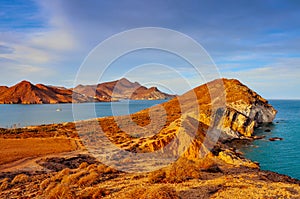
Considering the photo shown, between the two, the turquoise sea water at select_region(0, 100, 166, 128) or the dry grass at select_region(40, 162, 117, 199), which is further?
the turquoise sea water at select_region(0, 100, 166, 128)

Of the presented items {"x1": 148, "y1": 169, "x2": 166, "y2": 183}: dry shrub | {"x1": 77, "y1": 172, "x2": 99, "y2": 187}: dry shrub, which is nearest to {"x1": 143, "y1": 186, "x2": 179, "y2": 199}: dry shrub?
{"x1": 148, "y1": 169, "x2": 166, "y2": 183}: dry shrub

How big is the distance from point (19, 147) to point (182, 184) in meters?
23.1

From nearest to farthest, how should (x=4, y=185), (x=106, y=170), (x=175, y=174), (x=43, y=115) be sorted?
1. (x=175, y=174)
2. (x=4, y=185)
3. (x=106, y=170)
4. (x=43, y=115)

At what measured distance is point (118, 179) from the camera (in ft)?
46.9

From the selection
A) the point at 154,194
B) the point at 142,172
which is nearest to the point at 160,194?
the point at 154,194

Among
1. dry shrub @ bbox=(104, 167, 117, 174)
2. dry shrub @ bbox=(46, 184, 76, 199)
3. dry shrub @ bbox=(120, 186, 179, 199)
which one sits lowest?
dry shrub @ bbox=(104, 167, 117, 174)

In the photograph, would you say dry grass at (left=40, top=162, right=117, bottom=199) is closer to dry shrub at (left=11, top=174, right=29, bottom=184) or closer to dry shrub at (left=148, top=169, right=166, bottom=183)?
dry shrub at (left=11, top=174, right=29, bottom=184)

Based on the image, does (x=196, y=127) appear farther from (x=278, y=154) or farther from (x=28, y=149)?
(x=28, y=149)

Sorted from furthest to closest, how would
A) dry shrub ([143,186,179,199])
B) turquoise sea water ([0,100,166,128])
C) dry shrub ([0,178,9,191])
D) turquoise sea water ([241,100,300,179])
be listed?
turquoise sea water ([0,100,166,128]) < turquoise sea water ([241,100,300,179]) < dry shrub ([0,178,9,191]) < dry shrub ([143,186,179,199])

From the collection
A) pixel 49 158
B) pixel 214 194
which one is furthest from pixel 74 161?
pixel 214 194

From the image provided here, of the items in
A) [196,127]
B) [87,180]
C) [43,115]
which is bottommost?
[87,180]

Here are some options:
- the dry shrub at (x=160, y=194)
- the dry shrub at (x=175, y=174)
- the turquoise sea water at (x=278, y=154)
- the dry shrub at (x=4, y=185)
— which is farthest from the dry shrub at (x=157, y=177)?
the turquoise sea water at (x=278, y=154)

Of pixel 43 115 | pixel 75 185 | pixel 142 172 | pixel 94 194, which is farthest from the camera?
pixel 43 115

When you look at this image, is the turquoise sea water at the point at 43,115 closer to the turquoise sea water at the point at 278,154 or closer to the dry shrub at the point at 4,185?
the dry shrub at the point at 4,185
